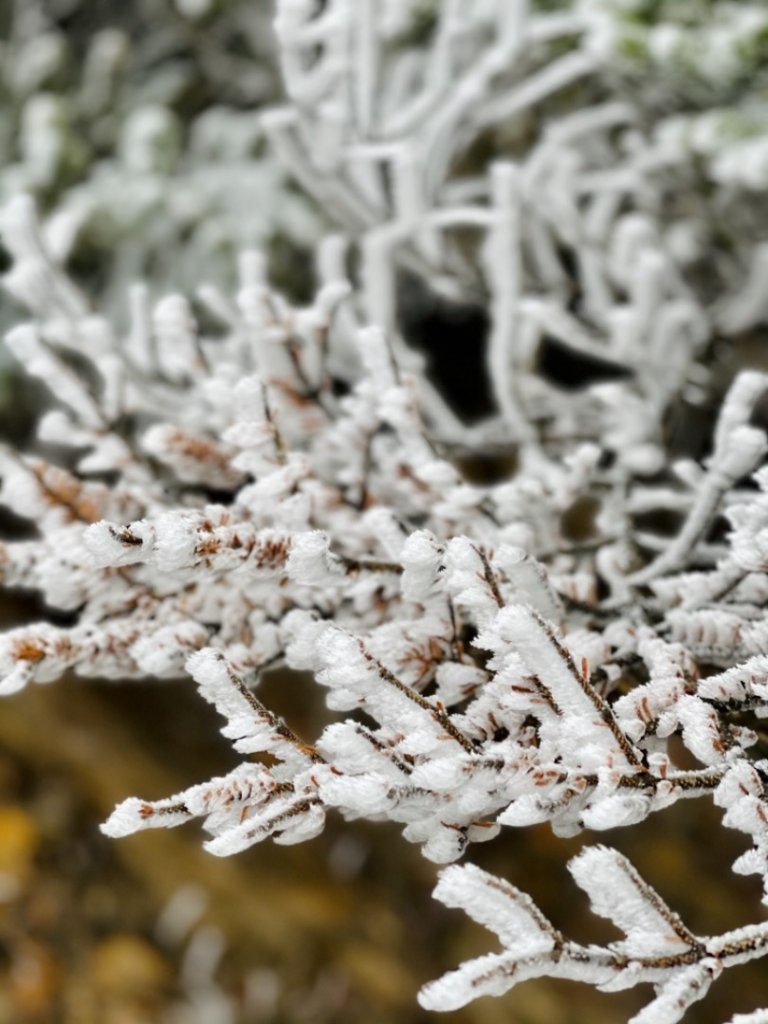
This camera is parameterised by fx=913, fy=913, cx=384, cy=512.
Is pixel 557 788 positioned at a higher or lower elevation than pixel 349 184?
lower

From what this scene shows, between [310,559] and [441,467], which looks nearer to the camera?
[310,559]

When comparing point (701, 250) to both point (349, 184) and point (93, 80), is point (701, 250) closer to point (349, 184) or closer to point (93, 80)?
point (349, 184)

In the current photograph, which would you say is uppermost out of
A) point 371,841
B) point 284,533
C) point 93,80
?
point 93,80

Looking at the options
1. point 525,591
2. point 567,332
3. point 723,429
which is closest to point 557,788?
point 525,591

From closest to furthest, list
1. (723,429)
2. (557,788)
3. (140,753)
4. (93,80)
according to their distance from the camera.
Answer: (557,788) < (723,429) < (93,80) < (140,753)

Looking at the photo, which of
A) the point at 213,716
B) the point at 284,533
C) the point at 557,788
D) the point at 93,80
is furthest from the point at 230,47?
the point at 557,788

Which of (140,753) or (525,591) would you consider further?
(140,753)

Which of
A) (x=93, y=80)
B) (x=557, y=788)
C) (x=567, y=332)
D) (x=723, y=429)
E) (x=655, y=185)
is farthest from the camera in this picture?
(x=93, y=80)
